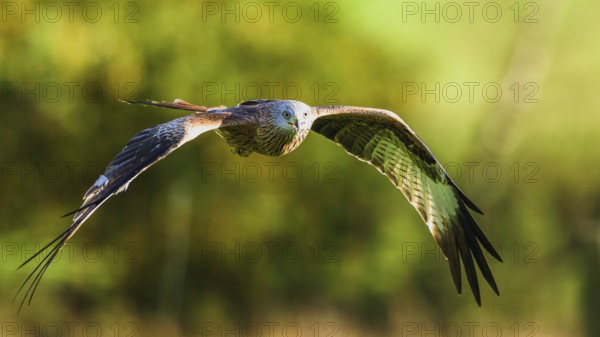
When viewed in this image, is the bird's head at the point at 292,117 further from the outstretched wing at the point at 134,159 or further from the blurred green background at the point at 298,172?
the blurred green background at the point at 298,172

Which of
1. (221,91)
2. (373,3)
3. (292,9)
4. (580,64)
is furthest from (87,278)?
(580,64)

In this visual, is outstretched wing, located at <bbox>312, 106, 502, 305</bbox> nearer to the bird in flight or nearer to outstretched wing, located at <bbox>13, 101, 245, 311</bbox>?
the bird in flight

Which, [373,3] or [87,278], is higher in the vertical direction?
[373,3]

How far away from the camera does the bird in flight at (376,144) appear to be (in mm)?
8906

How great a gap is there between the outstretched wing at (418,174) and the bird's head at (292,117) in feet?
2.55

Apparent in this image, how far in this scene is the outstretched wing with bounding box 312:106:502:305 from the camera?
32.3 feet

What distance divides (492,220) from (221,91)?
21.4 ft

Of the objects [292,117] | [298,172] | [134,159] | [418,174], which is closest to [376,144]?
[418,174]

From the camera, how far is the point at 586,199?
22.0 m

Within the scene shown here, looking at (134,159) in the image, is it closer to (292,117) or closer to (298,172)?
(292,117)

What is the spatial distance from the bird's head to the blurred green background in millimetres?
9464

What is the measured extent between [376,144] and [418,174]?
0.47 m

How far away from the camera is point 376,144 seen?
10.2 m

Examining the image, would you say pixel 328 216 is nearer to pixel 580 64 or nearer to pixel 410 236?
pixel 410 236
